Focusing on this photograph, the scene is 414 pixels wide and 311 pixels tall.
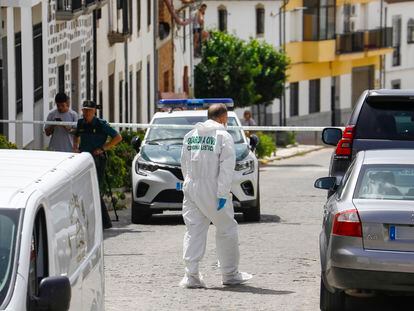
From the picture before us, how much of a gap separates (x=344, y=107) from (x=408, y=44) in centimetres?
769

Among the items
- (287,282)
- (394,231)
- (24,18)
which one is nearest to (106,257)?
(287,282)

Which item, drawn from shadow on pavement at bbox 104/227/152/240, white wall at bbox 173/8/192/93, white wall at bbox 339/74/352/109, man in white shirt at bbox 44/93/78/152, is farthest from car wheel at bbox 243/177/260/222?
white wall at bbox 339/74/352/109

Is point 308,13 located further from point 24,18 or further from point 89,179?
point 89,179

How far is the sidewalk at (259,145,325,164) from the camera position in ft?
169

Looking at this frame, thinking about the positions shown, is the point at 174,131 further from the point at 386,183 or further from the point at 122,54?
the point at 122,54

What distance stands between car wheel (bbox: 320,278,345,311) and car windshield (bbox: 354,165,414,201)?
0.92 metres

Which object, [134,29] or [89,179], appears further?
[134,29]

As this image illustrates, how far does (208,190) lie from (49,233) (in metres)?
5.95

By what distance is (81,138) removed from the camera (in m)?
19.4

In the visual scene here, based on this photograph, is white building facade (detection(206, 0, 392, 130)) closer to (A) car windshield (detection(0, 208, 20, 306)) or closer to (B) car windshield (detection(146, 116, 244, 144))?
(B) car windshield (detection(146, 116, 244, 144))

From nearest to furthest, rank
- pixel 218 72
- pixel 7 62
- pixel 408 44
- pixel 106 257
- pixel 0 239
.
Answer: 1. pixel 0 239
2. pixel 106 257
3. pixel 7 62
4. pixel 218 72
5. pixel 408 44

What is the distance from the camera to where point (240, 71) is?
57781mm

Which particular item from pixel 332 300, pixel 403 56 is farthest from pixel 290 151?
pixel 332 300

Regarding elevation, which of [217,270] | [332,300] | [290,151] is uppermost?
[332,300]
